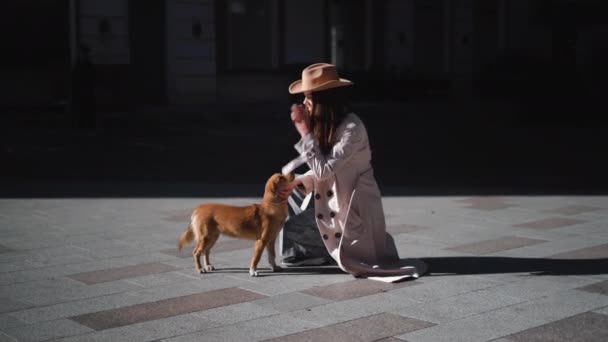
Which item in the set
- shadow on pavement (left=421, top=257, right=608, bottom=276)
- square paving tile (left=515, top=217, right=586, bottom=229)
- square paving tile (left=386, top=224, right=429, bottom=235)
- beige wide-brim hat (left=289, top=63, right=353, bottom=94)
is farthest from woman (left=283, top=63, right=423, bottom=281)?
square paving tile (left=515, top=217, right=586, bottom=229)

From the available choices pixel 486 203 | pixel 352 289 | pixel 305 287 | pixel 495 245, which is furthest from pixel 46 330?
pixel 486 203

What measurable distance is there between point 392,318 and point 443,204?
471cm

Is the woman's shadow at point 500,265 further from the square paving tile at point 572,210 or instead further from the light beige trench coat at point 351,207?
the square paving tile at point 572,210

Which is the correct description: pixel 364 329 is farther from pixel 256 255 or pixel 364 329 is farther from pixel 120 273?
pixel 120 273

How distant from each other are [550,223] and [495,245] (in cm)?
123

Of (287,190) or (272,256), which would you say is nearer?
(287,190)

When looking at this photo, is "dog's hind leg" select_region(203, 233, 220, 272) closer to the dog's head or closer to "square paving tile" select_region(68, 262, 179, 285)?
"square paving tile" select_region(68, 262, 179, 285)

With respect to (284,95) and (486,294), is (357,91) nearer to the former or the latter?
(284,95)

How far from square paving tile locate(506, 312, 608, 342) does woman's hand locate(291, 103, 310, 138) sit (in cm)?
212

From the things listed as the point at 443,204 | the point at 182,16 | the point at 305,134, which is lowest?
the point at 443,204

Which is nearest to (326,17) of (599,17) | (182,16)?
(182,16)

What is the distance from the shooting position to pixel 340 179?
6328mm

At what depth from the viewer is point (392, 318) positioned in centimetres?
517

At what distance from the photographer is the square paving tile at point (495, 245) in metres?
7.22
